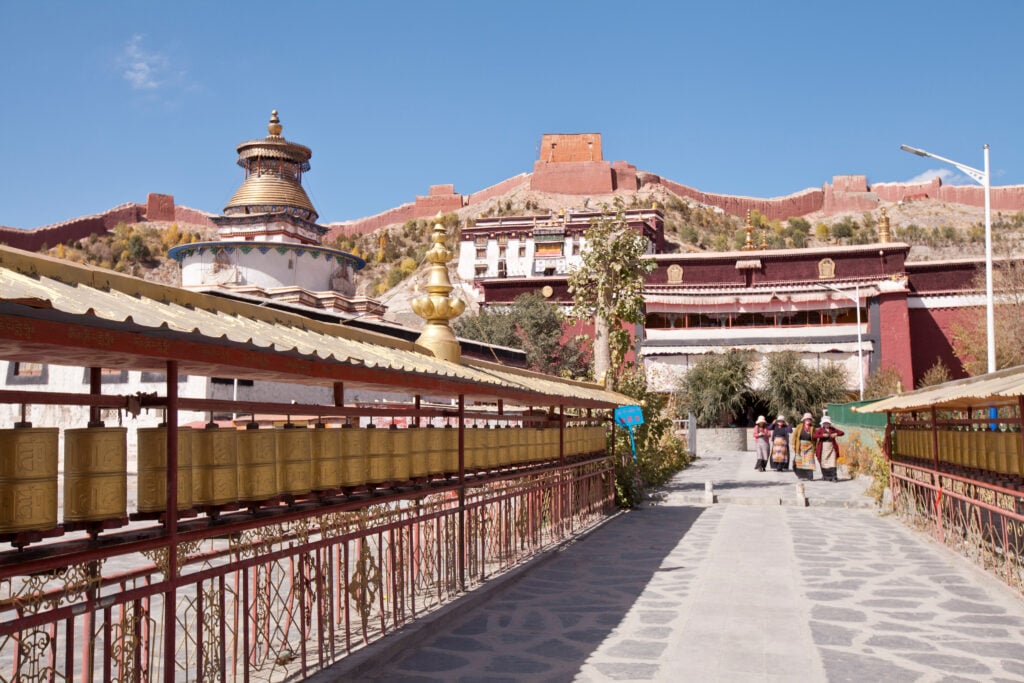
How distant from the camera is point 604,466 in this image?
16.3 meters

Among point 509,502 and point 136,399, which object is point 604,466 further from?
point 136,399

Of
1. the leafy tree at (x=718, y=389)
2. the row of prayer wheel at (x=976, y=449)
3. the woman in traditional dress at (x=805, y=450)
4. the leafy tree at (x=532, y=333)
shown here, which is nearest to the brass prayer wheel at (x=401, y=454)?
the row of prayer wheel at (x=976, y=449)

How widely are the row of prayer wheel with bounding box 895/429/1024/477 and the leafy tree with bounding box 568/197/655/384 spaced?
8.14 m

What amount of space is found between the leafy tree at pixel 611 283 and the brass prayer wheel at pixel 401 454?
13.6 meters

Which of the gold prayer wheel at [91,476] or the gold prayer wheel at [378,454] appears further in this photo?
the gold prayer wheel at [378,454]

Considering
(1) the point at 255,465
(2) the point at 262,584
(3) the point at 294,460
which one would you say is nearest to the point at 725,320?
(2) the point at 262,584

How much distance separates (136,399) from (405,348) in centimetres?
429

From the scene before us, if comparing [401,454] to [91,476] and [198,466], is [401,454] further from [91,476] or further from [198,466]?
[91,476]

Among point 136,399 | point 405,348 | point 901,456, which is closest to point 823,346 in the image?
point 901,456

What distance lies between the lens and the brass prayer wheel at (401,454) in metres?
7.54

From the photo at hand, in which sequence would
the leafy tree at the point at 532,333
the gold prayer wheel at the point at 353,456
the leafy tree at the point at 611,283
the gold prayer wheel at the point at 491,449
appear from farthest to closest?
the leafy tree at the point at 532,333 < the leafy tree at the point at 611,283 < the gold prayer wheel at the point at 491,449 < the gold prayer wheel at the point at 353,456

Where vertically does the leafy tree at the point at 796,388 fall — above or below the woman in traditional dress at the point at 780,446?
above

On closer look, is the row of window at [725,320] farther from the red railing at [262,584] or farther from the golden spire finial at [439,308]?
the golden spire finial at [439,308]

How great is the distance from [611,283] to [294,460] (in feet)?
54.7
